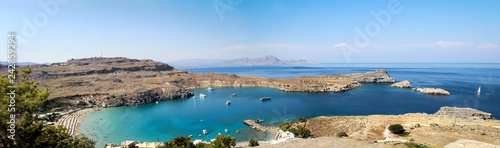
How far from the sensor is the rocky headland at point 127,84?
183 feet

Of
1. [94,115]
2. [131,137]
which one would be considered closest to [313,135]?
[131,137]

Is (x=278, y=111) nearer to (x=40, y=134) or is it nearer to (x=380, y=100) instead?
(x=380, y=100)

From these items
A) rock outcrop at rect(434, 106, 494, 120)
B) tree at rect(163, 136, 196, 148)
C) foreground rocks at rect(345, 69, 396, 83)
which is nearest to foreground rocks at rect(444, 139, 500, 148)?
tree at rect(163, 136, 196, 148)

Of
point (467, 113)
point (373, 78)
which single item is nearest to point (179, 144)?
point (467, 113)

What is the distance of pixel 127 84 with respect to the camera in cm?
7106

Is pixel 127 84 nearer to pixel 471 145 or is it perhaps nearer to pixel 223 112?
pixel 223 112

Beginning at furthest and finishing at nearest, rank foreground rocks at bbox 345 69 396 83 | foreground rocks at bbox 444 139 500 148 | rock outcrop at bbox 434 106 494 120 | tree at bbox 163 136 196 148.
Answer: foreground rocks at bbox 345 69 396 83 → rock outcrop at bbox 434 106 494 120 → tree at bbox 163 136 196 148 → foreground rocks at bbox 444 139 500 148

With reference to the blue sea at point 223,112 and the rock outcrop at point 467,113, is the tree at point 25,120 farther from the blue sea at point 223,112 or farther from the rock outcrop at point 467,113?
the rock outcrop at point 467,113

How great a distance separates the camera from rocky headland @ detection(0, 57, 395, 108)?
55781 millimetres

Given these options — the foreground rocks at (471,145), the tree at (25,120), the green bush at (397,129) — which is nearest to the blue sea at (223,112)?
the green bush at (397,129)

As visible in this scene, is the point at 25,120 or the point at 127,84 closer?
the point at 25,120

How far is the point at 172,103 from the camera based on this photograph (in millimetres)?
59875

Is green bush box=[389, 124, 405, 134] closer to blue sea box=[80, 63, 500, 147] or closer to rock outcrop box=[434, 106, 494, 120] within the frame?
blue sea box=[80, 63, 500, 147]

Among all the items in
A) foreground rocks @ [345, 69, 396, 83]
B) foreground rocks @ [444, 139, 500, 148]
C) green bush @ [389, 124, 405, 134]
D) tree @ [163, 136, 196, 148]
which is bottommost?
tree @ [163, 136, 196, 148]
